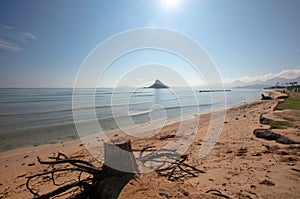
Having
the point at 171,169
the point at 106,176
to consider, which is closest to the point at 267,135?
the point at 171,169

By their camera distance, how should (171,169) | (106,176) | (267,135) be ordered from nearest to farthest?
(106,176)
(171,169)
(267,135)

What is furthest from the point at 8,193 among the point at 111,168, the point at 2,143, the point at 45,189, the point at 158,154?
the point at 2,143

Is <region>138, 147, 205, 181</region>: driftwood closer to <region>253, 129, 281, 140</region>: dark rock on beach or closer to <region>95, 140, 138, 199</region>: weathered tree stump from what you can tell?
<region>95, 140, 138, 199</region>: weathered tree stump

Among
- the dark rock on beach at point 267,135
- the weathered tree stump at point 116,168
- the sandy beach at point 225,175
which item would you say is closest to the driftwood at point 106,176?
the weathered tree stump at point 116,168

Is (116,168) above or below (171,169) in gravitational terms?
above

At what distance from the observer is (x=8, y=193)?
15.4 ft

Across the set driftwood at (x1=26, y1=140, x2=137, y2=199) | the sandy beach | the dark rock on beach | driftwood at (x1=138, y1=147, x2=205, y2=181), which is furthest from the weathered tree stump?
the dark rock on beach

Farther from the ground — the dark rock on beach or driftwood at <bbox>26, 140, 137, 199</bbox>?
driftwood at <bbox>26, 140, 137, 199</bbox>

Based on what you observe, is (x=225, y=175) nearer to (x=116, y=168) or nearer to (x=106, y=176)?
(x=116, y=168)

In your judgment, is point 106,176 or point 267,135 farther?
point 267,135

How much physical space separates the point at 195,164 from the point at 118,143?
10.0 feet

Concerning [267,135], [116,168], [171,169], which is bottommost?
[267,135]

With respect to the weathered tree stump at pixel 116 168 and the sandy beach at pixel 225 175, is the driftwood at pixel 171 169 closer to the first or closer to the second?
the sandy beach at pixel 225 175

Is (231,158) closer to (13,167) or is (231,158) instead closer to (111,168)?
(111,168)
